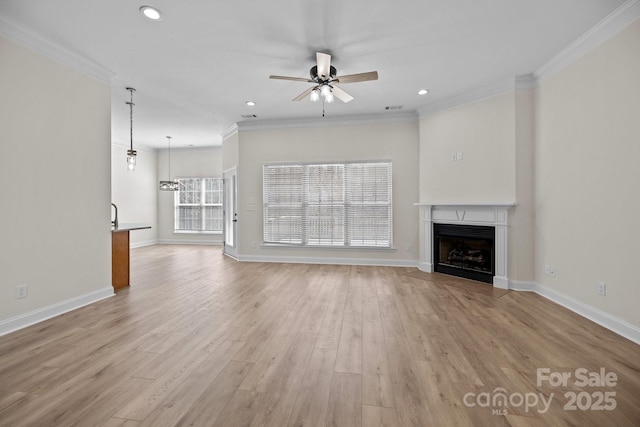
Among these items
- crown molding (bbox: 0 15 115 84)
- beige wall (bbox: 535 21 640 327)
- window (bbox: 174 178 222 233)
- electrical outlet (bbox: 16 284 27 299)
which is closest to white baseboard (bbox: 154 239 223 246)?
window (bbox: 174 178 222 233)

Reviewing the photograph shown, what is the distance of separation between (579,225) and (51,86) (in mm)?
6170

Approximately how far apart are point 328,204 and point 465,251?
2.71 meters

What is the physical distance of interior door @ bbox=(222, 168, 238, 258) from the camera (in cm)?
653

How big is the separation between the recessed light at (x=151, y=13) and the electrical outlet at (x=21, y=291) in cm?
297

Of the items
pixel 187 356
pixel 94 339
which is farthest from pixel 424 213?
pixel 94 339

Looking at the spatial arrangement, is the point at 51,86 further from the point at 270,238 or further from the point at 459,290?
the point at 459,290

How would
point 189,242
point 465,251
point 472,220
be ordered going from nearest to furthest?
point 472,220, point 465,251, point 189,242

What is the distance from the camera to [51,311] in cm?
307

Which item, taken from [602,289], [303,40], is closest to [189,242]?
[303,40]

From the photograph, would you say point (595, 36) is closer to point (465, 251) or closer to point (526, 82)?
point (526, 82)

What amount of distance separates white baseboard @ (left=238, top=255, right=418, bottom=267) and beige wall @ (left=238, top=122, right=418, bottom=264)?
0.02m

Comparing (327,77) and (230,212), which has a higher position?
(327,77)

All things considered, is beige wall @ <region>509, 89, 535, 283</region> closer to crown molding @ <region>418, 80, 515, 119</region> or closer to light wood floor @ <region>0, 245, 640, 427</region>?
crown molding @ <region>418, 80, 515, 119</region>

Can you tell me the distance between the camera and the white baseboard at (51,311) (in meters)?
2.73
